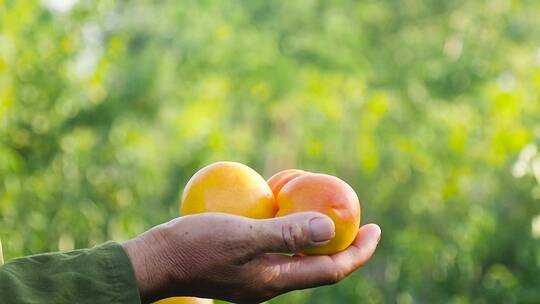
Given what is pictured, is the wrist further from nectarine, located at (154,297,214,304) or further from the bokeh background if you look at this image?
the bokeh background

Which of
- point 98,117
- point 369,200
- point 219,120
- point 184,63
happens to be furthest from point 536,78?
point 219,120

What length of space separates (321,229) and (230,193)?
27cm

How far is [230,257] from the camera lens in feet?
6.21

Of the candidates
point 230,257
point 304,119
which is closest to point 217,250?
point 230,257

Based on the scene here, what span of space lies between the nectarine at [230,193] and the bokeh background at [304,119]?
3.82 m

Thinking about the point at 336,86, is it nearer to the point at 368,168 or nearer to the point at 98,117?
the point at 368,168

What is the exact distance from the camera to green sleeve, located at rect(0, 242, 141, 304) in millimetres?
1651

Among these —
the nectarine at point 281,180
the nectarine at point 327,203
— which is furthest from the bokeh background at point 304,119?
the nectarine at point 327,203

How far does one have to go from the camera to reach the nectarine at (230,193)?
207 cm

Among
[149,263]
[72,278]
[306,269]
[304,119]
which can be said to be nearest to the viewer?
[72,278]

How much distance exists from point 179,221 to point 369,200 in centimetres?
875

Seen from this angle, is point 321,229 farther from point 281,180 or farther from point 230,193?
point 281,180

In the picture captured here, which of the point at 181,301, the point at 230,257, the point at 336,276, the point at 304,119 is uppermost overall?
the point at 230,257

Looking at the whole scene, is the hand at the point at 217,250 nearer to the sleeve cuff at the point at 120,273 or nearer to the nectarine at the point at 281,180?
the sleeve cuff at the point at 120,273
